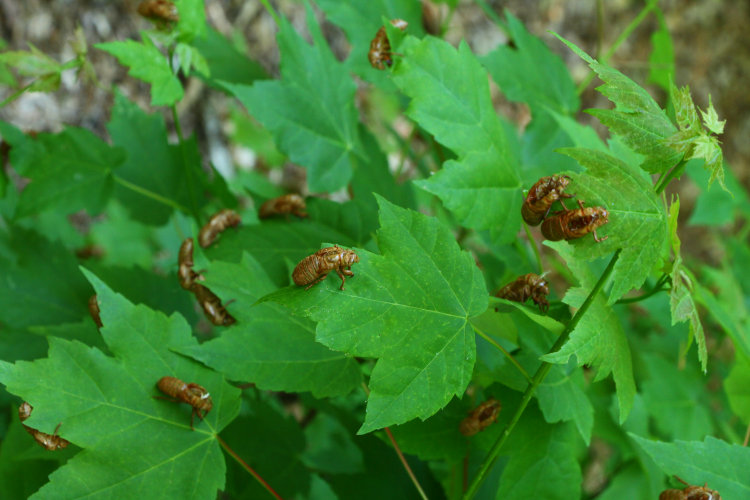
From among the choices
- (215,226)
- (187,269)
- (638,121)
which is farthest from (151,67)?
(638,121)

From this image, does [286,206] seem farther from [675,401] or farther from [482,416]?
[675,401]

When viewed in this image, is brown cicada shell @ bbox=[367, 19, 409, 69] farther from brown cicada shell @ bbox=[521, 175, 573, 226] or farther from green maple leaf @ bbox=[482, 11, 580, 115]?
green maple leaf @ bbox=[482, 11, 580, 115]

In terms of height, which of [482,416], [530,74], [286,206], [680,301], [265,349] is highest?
[530,74]

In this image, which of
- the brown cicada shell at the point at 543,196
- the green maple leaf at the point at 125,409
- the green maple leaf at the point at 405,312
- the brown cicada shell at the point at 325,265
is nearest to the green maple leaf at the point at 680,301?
the brown cicada shell at the point at 543,196

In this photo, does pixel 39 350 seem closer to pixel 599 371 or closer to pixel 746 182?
pixel 599 371

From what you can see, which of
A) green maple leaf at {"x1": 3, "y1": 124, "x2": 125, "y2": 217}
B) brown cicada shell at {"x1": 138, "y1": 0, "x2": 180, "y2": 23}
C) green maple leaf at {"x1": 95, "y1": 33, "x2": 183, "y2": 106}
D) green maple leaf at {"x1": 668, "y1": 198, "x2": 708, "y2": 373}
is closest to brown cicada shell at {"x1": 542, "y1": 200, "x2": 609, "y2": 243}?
green maple leaf at {"x1": 668, "y1": 198, "x2": 708, "y2": 373}

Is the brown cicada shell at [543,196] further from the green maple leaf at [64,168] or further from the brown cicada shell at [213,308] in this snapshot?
the green maple leaf at [64,168]
